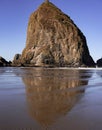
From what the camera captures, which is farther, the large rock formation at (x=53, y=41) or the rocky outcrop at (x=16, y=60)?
the rocky outcrop at (x=16, y=60)

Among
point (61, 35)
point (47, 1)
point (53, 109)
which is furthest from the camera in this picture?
point (47, 1)

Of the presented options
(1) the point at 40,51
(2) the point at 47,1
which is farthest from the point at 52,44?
(2) the point at 47,1

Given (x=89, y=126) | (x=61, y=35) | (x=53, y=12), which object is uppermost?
(x=53, y=12)

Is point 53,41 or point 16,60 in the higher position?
point 53,41

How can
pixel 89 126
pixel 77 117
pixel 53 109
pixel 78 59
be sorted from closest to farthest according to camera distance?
pixel 89 126, pixel 77 117, pixel 53 109, pixel 78 59

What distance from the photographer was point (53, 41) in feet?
394

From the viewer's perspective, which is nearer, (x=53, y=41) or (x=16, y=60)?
(x=53, y=41)

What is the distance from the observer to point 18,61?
11794 cm

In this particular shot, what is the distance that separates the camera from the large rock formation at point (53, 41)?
114 meters

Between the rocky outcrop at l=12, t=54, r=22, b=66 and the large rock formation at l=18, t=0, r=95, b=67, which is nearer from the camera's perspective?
the large rock formation at l=18, t=0, r=95, b=67

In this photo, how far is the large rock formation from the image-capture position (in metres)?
114

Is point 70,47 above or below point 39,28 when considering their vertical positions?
below

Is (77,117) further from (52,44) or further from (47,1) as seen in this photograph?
(47,1)

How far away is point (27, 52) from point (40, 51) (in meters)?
7.21
